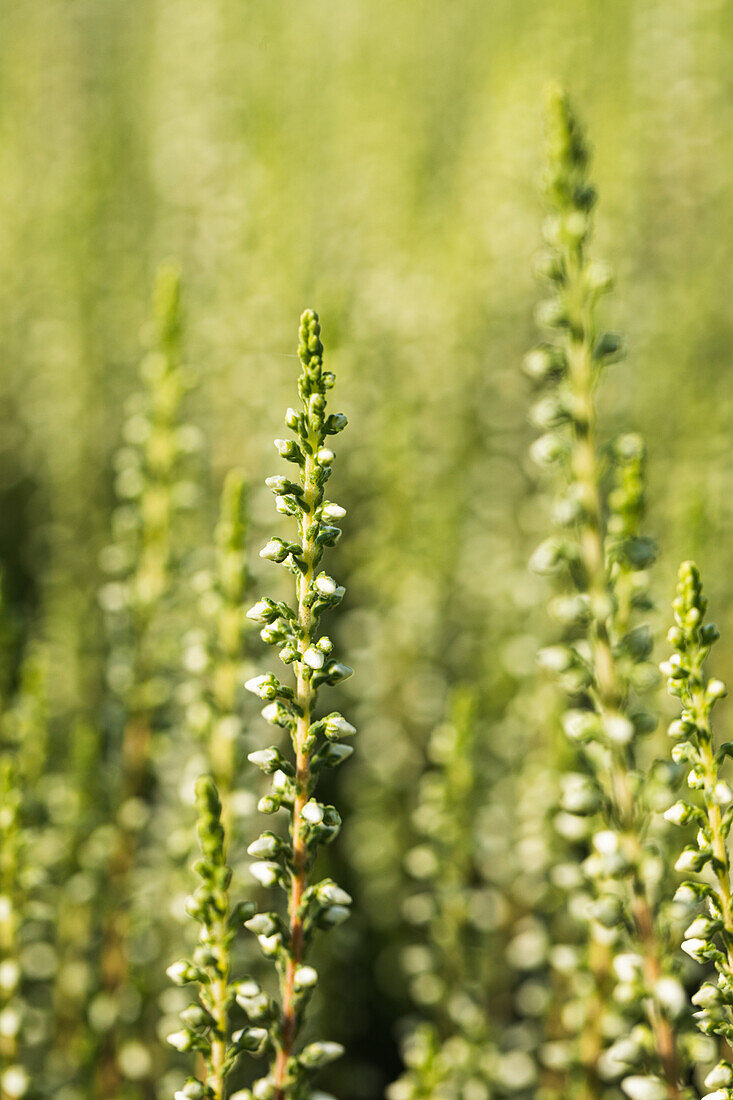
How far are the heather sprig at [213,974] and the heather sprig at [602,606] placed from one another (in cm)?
56

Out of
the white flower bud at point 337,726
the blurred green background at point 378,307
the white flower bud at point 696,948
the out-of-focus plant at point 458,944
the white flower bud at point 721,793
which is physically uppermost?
the blurred green background at point 378,307

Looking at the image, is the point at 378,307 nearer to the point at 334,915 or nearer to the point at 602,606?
the point at 602,606

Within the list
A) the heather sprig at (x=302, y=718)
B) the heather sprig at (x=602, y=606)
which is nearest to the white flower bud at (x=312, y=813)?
the heather sprig at (x=302, y=718)

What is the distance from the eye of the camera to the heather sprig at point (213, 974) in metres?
1.35

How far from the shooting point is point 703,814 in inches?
54.6

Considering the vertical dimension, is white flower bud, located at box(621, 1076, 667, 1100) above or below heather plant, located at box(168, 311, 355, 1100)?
below

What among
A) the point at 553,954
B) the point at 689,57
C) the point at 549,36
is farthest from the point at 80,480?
the point at 689,57

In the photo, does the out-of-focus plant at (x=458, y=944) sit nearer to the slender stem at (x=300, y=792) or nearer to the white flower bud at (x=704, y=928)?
the slender stem at (x=300, y=792)

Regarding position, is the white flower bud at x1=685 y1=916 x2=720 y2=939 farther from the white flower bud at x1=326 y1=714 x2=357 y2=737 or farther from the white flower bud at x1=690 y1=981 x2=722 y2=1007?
the white flower bud at x1=326 y1=714 x2=357 y2=737

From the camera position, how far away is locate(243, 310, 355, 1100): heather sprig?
1.35 metres

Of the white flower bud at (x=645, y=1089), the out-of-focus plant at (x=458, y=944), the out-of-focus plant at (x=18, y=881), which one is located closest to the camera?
the white flower bud at (x=645, y=1089)

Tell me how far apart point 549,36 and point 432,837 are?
514cm

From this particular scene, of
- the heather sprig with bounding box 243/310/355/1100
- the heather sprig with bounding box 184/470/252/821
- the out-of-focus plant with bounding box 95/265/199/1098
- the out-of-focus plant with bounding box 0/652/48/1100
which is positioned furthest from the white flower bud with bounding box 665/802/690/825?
the out-of-focus plant with bounding box 95/265/199/1098

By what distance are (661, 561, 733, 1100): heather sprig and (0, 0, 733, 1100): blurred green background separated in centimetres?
104
